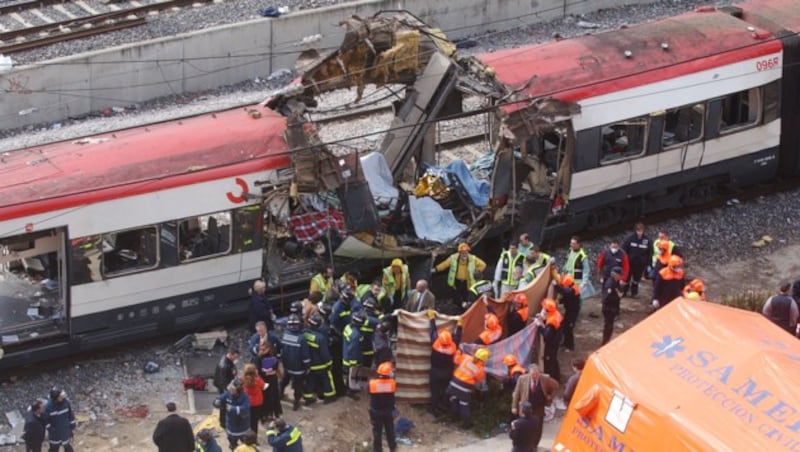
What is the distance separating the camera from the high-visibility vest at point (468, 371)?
15.0 m

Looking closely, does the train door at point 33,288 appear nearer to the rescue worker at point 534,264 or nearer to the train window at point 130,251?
the train window at point 130,251

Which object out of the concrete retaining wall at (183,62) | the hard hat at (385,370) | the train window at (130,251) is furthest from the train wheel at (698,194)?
the train window at (130,251)

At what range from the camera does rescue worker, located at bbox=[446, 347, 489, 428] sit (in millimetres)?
15008

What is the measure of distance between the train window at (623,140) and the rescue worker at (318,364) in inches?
230

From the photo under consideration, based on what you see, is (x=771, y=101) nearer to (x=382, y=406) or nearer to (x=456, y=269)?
(x=456, y=269)

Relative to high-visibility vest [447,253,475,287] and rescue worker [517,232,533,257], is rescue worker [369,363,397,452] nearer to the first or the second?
high-visibility vest [447,253,475,287]

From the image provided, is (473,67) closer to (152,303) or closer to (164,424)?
(152,303)

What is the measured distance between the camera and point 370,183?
17922 mm

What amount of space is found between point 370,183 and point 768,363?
7.31 metres

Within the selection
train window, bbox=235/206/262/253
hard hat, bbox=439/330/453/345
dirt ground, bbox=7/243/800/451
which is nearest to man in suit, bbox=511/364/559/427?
hard hat, bbox=439/330/453/345

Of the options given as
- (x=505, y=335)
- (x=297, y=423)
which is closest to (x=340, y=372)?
(x=297, y=423)

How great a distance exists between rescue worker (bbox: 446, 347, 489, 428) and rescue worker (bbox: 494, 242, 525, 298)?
6.12 feet

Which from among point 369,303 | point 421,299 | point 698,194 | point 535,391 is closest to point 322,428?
point 369,303

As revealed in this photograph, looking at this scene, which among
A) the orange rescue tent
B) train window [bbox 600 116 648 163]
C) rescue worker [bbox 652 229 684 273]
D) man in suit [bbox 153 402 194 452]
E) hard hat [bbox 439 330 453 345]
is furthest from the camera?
train window [bbox 600 116 648 163]
